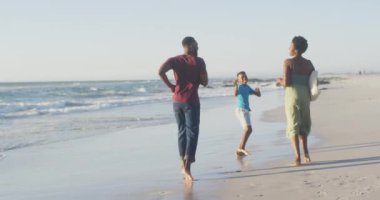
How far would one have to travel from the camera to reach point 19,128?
579 inches

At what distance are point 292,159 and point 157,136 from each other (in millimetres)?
4564

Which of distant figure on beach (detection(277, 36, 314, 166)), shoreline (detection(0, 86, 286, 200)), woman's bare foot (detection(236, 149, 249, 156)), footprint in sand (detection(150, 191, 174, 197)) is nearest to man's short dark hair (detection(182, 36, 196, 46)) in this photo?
distant figure on beach (detection(277, 36, 314, 166))

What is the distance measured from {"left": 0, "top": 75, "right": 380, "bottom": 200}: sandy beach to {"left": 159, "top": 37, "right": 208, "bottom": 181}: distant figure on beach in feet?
1.41

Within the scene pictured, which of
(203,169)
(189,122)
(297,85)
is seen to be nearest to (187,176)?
(189,122)

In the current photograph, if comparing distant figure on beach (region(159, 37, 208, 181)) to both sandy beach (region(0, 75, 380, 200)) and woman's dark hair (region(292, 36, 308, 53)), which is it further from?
woman's dark hair (region(292, 36, 308, 53))

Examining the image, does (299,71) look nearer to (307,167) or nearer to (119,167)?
(307,167)

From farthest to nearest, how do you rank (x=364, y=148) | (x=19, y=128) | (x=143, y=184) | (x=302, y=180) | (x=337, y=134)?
1. (x=19, y=128)
2. (x=337, y=134)
3. (x=364, y=148)
4. (x=143, y=184)
5. (x=302, y=180)

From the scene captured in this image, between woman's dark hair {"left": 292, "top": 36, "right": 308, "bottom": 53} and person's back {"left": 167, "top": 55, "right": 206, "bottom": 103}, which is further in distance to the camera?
woman's dark hair {"left": 292, "top": 36, "right": 308, "bottom": 53}

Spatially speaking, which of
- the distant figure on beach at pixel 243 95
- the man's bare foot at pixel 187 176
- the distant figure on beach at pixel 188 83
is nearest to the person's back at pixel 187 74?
the distant figure on beach at pixel 188 83

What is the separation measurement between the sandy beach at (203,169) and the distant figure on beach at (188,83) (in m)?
0.43

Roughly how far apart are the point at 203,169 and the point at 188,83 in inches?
49.0

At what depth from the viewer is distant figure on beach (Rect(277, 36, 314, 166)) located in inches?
261

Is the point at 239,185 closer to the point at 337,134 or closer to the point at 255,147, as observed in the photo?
the point at 255,147

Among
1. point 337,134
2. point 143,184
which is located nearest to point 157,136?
point 337,134
